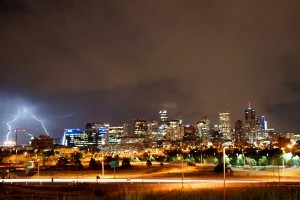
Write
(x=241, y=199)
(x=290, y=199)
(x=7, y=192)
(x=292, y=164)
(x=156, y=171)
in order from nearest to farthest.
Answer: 1. (x=290, y=199)
2. (x=241, y=199)
3. (x=7, y=192)
4. (x=156, y=171)
5. (x=292, y=164)

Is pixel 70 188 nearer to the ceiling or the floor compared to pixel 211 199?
nearer to the floor

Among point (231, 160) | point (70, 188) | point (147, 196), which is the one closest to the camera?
point (147, 196)

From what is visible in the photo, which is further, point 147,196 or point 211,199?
point 147,196

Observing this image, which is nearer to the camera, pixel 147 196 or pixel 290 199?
pixel 290 199

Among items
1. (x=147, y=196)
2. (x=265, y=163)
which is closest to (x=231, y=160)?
(x=265, y=163)

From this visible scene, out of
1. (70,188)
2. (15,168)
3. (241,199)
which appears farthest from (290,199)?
(15,168)

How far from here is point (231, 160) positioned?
84312 millimetres

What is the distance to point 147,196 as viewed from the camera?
40.6 ft

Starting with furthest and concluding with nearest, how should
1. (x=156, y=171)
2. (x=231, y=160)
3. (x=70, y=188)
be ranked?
(x=231, y=160), (x=156, y=171), (x=70, y=188)

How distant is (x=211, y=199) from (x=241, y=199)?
115 cm

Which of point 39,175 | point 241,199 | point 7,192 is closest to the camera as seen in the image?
point 241,199

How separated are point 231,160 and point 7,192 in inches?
2301

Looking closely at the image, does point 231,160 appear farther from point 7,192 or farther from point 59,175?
point 7,192

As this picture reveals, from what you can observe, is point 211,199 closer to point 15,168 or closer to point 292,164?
point 292,164
